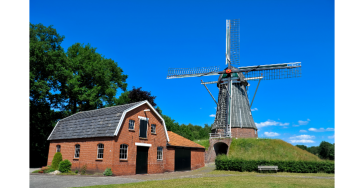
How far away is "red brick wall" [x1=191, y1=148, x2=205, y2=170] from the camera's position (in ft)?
89.8

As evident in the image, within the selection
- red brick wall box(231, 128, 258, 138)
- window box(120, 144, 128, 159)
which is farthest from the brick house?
red brick wall box(231, 128, 258, 138)

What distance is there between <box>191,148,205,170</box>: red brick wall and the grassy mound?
11.4ft

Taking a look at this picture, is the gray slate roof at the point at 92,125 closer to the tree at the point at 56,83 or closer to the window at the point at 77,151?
the window at the point at 77,151

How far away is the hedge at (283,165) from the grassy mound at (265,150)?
5.78 meters

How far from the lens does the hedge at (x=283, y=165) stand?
20172mm

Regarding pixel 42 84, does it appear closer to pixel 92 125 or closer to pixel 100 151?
pixel 92 125

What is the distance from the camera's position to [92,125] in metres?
20.2

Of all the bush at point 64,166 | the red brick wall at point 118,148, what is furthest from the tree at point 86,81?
the bush at point 64,166

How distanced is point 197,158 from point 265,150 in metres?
8.07

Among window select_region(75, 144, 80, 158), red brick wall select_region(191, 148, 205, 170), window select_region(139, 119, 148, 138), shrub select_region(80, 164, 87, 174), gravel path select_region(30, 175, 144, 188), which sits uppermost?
window select_region(139, 119, 148, 138)

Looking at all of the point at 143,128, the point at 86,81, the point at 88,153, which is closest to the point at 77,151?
the point at 88,153

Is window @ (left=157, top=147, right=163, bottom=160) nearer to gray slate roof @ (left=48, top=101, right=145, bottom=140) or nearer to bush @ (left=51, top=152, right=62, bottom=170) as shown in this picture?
gray slate roof @ (left=48, top=101, right=145, bottom=140)
